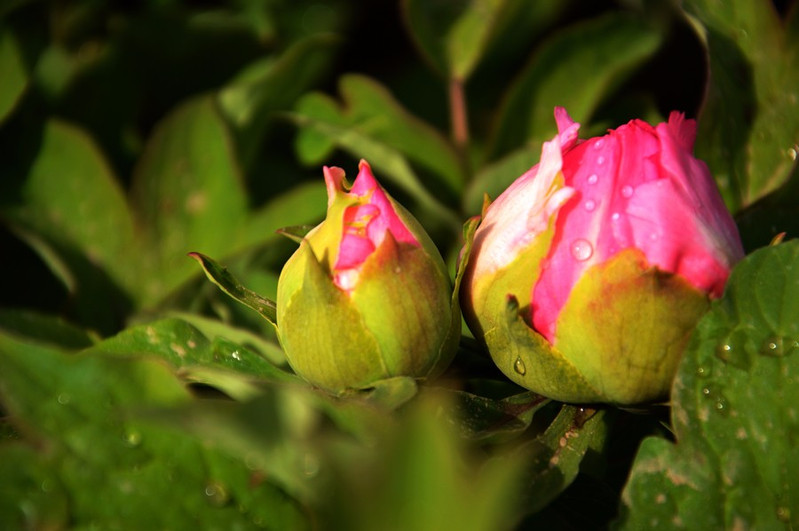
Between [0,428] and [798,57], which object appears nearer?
[0,428]

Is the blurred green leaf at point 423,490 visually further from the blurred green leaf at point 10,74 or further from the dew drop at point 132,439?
the blurred green leaf at point 10,74

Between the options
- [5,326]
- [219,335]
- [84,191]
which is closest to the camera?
[219,335]

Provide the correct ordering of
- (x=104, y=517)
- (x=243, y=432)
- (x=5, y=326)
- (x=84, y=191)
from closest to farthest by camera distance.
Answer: (x=243, y=432)
(x=104, y=517)
(x=5, y=326)
(x=84, y=191)

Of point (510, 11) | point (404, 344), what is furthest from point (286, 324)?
point (510, 11)

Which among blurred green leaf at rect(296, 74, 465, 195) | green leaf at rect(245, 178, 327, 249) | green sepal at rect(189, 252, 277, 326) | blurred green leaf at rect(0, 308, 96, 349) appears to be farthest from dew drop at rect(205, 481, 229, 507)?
blurred green leaf at rect(296, 74, 465, 195)

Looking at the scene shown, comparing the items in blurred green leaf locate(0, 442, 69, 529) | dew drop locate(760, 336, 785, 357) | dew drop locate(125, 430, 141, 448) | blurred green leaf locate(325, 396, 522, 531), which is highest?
blurred green leaf locate(0, 442, 69, 529)

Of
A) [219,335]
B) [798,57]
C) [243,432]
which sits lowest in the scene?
[798,57]

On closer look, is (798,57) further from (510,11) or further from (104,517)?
(104,517)

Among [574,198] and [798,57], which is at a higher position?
[574,198]

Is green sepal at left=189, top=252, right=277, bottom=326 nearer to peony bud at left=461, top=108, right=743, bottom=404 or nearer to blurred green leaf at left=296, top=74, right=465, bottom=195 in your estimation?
peony bud at left=461, top=108, right=743, bottom=404
